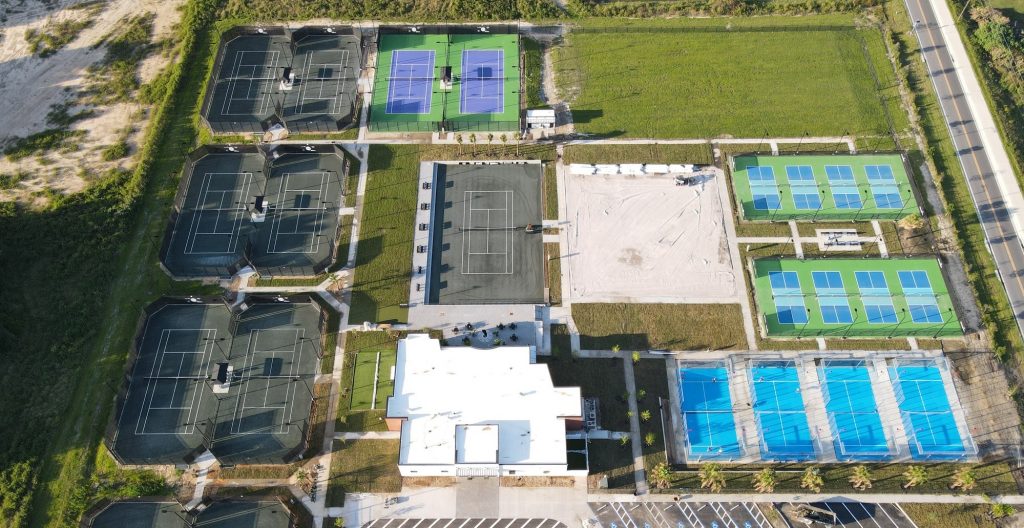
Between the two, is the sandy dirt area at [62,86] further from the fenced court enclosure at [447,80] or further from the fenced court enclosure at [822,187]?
the fenced court enclosure at [822,187]

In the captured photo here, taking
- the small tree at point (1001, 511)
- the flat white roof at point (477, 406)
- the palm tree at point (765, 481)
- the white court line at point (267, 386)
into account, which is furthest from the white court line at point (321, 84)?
the small tree at point (1001, 511)

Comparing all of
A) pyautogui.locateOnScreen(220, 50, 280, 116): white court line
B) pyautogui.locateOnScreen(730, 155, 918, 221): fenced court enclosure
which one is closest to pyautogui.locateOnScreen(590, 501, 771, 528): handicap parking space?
pyautogui.locateOnScreen(730, 155, 918, 221): fenced court enclosure

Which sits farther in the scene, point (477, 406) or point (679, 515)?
point (477, 406)

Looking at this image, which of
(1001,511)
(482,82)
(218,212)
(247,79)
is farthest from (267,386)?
(1001,511)

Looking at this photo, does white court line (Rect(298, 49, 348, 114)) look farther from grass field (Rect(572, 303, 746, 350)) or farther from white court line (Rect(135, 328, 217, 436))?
grass field (Rect(572, 303, 746, 350))

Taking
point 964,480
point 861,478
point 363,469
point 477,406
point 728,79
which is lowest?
point 964,480

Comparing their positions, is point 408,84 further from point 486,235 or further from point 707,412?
point 707,412
